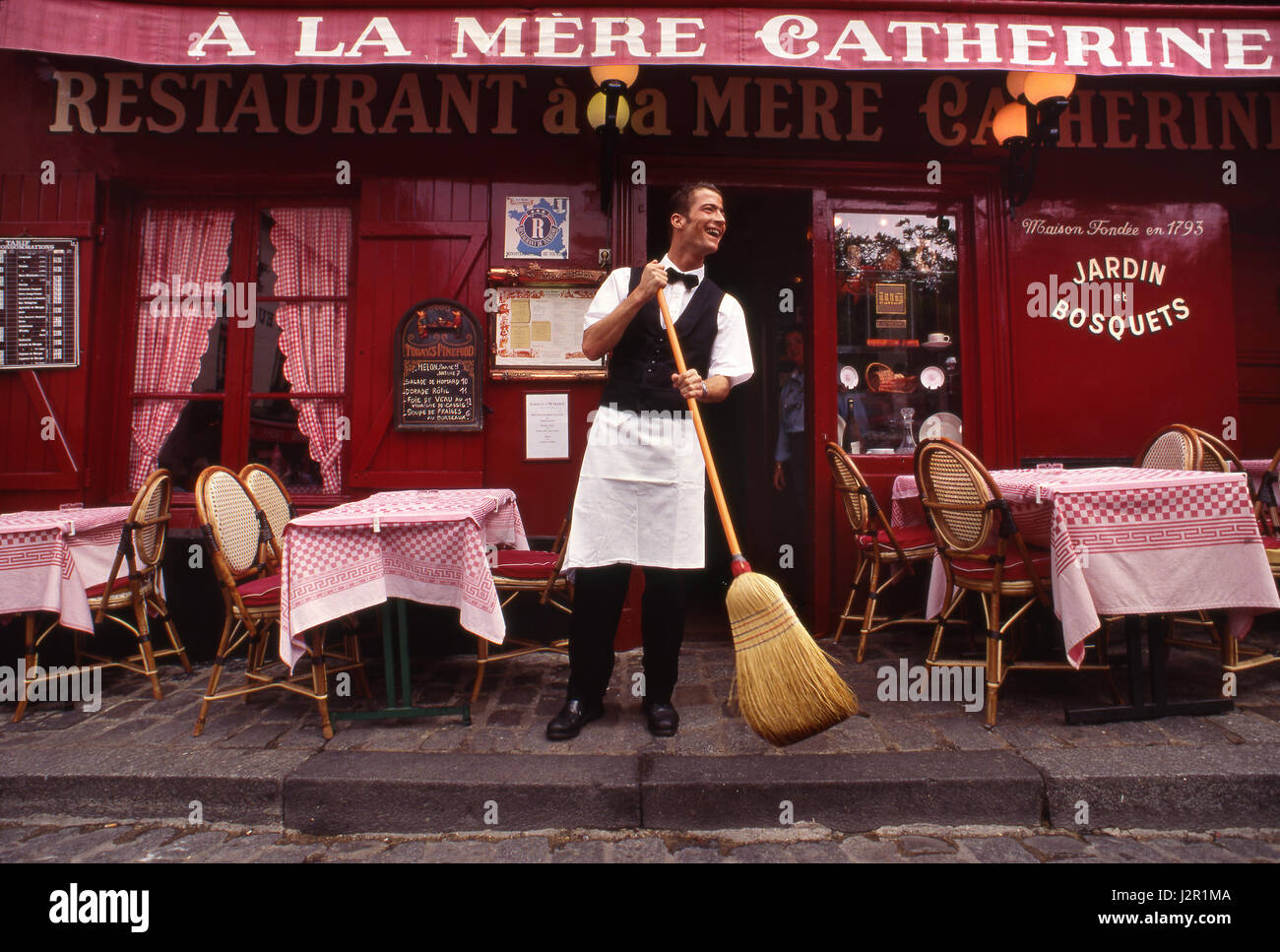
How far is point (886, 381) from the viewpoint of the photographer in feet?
15.7

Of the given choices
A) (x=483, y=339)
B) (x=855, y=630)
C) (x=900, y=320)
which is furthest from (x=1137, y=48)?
(x=483, y=339)

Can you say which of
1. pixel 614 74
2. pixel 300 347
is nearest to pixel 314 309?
pixel 300 347

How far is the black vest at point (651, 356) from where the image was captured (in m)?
2.83

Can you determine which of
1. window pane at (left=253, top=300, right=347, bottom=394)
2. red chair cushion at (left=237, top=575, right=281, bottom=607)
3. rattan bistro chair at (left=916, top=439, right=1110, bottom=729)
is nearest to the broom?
rattan bistro chair at (left=916, top=439, right=1110, bottom=729)

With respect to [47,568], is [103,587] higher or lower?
lower

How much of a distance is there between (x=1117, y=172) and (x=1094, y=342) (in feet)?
4.04

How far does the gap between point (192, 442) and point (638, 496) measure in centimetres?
355

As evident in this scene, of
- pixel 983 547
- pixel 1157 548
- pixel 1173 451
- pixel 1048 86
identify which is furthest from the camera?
pixel 1048 86

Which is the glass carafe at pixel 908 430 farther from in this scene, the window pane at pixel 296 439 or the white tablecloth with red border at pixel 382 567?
the window pane at pixel 296 439

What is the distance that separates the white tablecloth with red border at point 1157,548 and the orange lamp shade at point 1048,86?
2512 mm

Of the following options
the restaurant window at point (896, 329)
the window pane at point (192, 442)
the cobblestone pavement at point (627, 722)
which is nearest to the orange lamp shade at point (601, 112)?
the restaurant window at point (896, 329)

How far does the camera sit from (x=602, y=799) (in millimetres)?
2420

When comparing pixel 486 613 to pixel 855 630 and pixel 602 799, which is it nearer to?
pixel 602 799

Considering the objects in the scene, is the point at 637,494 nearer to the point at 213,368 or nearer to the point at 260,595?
the point at 260,595
